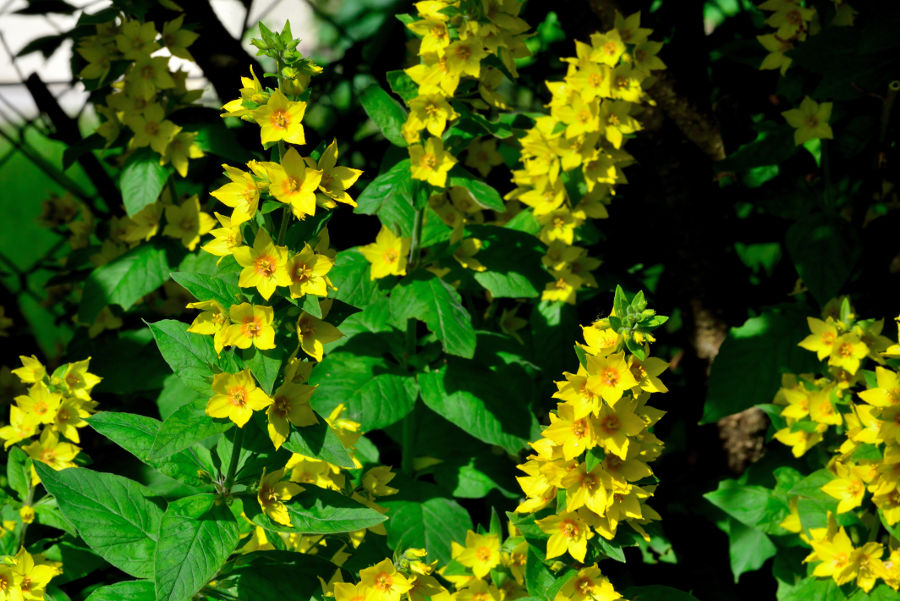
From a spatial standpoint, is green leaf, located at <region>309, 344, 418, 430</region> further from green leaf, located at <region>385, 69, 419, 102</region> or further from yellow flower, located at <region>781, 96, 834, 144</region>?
yellow flower, located at <region>781, 96, 834, 144</region>

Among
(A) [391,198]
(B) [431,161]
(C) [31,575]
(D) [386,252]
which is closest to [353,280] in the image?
(D) [386,252]

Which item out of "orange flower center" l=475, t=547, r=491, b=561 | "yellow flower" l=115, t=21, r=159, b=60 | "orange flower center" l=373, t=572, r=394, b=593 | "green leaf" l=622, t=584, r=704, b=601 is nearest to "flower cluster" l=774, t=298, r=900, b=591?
"green leaf" l=622, t=584, r=704, b=601

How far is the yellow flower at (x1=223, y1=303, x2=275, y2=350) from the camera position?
4.69 ft

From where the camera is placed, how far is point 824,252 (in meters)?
2.38

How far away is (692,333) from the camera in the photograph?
9.09ft

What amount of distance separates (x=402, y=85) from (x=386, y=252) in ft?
1.23

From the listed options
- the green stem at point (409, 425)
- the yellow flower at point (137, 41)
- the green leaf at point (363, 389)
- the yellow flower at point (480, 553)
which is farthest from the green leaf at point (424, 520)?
the yellow flower at point (137, 41)

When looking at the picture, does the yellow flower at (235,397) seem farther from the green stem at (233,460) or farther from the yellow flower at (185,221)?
the yellow flower at (185,221)

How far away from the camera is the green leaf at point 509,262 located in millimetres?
2088

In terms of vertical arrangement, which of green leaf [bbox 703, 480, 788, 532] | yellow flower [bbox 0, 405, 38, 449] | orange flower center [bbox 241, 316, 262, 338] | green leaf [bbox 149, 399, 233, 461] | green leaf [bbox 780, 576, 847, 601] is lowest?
green leaf [bbox 780, 576, 847, 601]

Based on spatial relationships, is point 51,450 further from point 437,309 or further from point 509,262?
point 509,262

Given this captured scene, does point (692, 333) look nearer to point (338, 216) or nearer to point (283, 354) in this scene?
point (338, 216)

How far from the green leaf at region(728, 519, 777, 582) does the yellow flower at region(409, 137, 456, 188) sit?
4.20 feet

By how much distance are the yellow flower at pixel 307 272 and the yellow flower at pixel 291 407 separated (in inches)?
7.3
